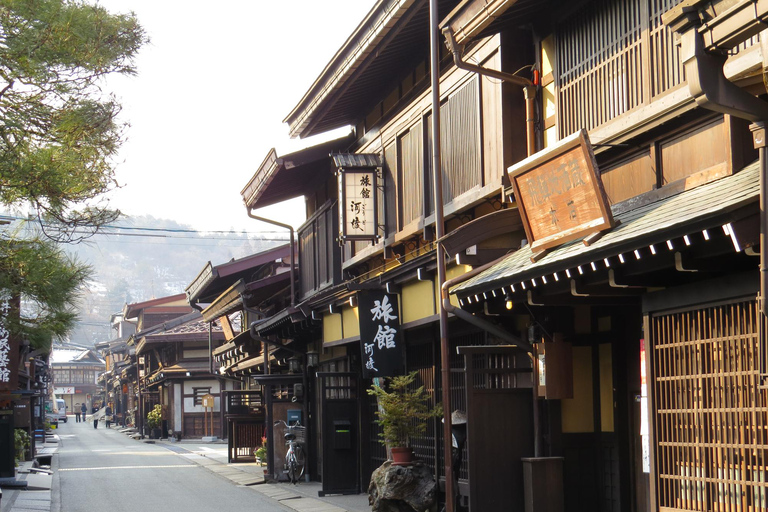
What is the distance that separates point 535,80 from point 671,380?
17.9ft

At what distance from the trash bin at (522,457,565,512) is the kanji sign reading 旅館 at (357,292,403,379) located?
208 inches

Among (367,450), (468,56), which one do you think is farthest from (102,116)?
(367,450)

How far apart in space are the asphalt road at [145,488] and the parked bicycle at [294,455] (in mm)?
1289

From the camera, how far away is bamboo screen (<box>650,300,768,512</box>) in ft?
24.8

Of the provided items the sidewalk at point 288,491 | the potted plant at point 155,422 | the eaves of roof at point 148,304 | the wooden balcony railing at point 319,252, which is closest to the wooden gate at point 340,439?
the sidewalk at point 288,491

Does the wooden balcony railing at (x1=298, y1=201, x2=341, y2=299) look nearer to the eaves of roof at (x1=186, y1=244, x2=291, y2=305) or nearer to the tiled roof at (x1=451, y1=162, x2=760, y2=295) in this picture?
the eaves of roof at (x1=186, y1=244, x2=291, y2=305)

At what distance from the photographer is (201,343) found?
2219 inches

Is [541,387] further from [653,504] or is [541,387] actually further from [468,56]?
[468,56]

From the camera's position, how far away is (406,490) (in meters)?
14.7

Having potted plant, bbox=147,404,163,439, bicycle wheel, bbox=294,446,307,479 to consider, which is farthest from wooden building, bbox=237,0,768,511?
potted plant, bbox=147,404,163,439

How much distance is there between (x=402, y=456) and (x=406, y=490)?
611 millimetres

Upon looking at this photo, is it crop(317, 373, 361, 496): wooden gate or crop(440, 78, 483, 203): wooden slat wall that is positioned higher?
crop(440, 78, 483, 203): wooden slat wall

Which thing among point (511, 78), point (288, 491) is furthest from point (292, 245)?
point (511, 78)

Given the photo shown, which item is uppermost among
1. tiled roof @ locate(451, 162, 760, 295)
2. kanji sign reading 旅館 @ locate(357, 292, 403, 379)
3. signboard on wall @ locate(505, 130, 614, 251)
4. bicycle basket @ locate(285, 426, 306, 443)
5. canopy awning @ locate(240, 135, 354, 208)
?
canopy awning @ locate(240, 135, 354, 208)
